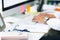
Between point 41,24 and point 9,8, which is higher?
point 9,8

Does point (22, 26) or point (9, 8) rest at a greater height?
point (9, 8)

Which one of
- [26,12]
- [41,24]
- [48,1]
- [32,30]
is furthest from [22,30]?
[48,1]

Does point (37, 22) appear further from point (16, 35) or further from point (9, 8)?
point (16, 35)

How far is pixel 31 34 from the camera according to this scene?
963 millimetres

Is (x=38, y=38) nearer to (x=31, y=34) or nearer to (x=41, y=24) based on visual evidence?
(x=31, y=34)

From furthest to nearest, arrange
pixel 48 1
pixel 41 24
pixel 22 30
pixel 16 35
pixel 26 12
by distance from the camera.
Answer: pixel 48 1 → pixel 26 12 → pixel 41 24 → pixel 22 30 → pixel 16 35

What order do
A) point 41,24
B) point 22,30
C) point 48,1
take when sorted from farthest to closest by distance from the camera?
point 48,1, point 41,24, point 22,30

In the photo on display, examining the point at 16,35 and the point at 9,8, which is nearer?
the point at 16,35

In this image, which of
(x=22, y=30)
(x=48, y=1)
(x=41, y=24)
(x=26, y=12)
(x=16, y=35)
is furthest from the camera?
(x=48, y=1)

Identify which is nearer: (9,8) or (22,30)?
(22,30)

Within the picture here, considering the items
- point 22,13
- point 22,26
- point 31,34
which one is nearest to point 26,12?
point 22,13

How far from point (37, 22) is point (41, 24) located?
2.4 inches

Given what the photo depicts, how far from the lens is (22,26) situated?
111 cm

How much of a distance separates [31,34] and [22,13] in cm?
58
